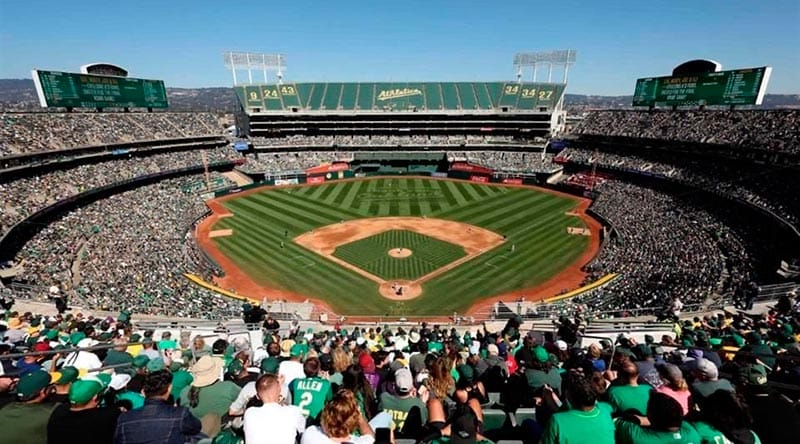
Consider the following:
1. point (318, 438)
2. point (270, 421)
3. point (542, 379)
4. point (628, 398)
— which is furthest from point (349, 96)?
point (318, 438)

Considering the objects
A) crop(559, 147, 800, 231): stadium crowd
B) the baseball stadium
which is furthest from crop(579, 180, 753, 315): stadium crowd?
crop(559, 147, 800, 231): stadium crowd

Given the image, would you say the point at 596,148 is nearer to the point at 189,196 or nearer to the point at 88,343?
the point at 189,196

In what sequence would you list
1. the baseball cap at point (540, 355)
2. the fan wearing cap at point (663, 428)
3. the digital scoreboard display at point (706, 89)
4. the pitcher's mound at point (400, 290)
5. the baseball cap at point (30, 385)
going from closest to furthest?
the fan wearing cap at point (663, 428)
the baseball cap at point (30, 385)
the baseball cap at point (540, 355)
the pitcher's mound at point (400, 290)
the digital scoreboard display at point (706, 89)

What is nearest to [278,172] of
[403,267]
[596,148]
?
[403,267]

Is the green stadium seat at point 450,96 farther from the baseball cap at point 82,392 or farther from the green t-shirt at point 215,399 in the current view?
the baseball cap at point 82,392

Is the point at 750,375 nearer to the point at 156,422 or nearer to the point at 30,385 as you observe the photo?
the point at 156,422

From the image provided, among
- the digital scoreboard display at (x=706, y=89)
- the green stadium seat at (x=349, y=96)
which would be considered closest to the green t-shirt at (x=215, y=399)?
the digital scoreboard display at (x=706, y=89)
